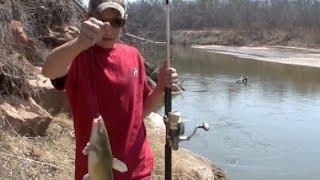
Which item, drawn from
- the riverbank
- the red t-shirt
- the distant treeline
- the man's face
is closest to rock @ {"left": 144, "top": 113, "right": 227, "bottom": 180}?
the red t-shirt

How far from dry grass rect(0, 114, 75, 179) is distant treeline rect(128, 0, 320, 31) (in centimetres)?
5593

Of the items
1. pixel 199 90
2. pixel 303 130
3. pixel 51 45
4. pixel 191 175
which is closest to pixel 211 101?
pixel 199 90

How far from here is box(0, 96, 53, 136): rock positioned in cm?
593

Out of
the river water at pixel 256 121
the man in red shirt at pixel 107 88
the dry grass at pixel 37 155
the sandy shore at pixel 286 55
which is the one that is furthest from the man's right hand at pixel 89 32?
the sandy shore at pixel 286 55

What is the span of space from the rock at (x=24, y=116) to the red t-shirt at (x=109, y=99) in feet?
10.8

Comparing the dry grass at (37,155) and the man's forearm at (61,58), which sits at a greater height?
the man's forearm at (61,58)

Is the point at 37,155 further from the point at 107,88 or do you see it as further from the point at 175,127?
the point at 107,88

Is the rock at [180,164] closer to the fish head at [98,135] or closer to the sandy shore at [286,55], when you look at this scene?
the fish head at [98,135]

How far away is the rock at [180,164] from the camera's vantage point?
22.9 feet

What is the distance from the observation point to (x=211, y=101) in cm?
1922

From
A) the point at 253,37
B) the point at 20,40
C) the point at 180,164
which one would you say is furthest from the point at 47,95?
the point at 253,37

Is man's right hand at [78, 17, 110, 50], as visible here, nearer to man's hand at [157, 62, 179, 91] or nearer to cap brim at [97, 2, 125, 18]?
cap brim at [97, 2, 125, 18]

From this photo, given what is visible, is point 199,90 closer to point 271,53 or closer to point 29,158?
point 29,158

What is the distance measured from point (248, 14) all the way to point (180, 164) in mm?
65842
